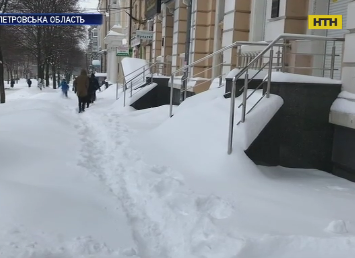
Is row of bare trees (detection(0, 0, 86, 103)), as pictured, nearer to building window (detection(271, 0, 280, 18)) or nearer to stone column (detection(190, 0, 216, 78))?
stone column (detection(190, 0, 216, 78))

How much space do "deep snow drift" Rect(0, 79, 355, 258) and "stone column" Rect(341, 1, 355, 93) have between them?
109 centimetres

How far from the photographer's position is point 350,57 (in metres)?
6.60

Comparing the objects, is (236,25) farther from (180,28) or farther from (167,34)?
(167,34)

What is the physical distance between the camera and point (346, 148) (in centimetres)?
647

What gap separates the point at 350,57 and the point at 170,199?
3627 millimetres

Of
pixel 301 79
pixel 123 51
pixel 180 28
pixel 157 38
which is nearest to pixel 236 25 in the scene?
pixel 301 79

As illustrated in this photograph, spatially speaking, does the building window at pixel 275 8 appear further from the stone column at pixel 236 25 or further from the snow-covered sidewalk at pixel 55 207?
the snow-covered sidewalk at pixel 55 207

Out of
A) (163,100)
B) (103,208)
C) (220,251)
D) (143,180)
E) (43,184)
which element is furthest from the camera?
(163,100)

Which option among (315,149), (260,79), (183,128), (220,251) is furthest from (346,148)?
(220,251)

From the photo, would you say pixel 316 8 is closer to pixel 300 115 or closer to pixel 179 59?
pixel 300 115

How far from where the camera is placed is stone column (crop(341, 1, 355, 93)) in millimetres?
6535

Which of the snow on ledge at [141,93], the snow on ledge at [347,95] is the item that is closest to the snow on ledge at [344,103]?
the snow on ledge at [347,95]

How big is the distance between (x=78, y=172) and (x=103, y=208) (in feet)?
4.87

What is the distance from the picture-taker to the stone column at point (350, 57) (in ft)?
21.4
